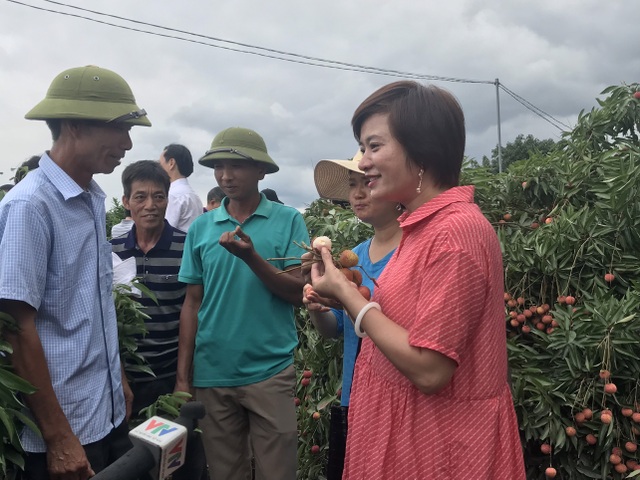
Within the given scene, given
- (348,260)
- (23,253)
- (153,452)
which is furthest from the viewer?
(348,260)

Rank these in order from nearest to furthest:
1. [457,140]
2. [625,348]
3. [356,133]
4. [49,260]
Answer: [457,140] < [356,133] < [49,260] < [625,348]

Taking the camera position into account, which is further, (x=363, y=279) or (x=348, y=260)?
(x=363, y=279)

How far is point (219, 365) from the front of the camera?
9.18 ft

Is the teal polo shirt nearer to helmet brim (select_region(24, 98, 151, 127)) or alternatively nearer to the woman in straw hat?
the woman in straw hat

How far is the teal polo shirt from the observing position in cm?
277

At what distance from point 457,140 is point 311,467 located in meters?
2.59

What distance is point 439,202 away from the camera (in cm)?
146

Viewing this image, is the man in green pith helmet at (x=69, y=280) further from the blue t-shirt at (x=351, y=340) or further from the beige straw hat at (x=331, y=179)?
the beige straw hat at (x=331, y=179)

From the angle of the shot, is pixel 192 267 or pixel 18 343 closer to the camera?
pixel 18 343

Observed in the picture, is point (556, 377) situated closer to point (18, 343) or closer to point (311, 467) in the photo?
point (311, 467)

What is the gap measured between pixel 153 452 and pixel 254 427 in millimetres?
1934

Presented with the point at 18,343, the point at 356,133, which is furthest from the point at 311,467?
the point at 356,133

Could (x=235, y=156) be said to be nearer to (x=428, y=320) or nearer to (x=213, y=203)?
(x=428, y=320)

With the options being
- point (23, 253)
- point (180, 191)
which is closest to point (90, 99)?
point (23, 253)
